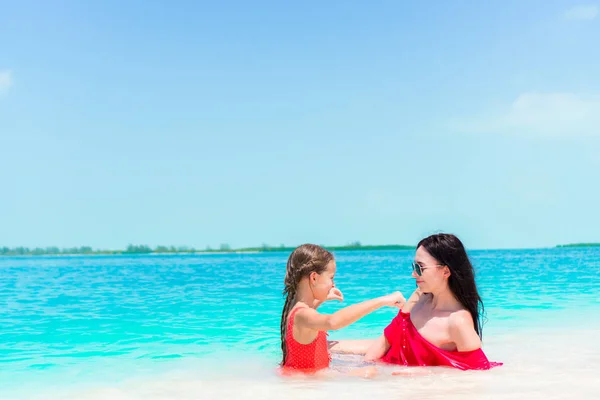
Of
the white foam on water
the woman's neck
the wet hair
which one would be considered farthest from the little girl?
the woman's neck

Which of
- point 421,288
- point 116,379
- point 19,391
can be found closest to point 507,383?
point 421,288

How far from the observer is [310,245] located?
15.1 ft

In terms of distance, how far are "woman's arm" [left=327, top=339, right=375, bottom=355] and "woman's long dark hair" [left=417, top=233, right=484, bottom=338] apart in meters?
1.23

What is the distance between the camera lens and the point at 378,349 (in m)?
5.02

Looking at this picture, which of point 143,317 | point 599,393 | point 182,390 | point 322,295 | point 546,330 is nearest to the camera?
point 599,393

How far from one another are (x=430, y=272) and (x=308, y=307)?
94 centimetres

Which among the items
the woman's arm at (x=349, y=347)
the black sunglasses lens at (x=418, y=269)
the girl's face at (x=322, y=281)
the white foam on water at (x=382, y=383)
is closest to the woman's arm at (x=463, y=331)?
the white foam on water at (x=382, y=383)

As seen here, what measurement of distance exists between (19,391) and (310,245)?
2.97 metres

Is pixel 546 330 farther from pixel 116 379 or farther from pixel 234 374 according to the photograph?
pixel 116 379

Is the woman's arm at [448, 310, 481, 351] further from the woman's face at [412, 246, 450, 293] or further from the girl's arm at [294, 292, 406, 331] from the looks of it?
the girl's arm at [294, 292, 406, 331]

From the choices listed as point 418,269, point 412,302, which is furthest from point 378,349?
point 418,269

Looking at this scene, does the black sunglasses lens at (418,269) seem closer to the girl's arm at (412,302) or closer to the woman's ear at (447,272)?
the woman's ear at (447,272)

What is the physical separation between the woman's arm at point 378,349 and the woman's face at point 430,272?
0.82 metres

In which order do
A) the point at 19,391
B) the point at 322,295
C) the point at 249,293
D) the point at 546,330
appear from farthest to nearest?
the point at 249,293 < the point at 546,330 < the point at 19,391 < the point at 322,295
